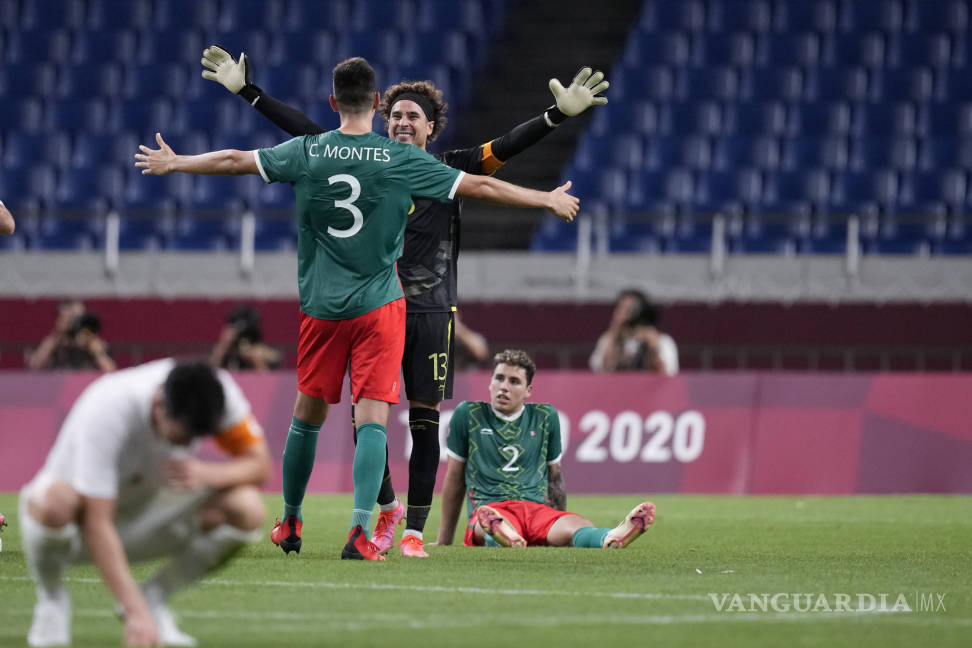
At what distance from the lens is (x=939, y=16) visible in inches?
→ 846

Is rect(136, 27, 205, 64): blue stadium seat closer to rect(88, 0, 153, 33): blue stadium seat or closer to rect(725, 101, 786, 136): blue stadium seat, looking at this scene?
rect(88, 0, 153, 33): blue stadium seat

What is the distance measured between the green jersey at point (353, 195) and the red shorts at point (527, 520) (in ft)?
6.50

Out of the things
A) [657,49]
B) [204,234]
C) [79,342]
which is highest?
[657,49]

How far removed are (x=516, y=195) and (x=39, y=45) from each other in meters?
16.3

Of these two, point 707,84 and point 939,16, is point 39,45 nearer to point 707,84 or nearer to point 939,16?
point 707,84

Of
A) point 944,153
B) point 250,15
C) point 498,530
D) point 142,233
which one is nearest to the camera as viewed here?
point 498,530

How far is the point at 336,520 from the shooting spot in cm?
1069

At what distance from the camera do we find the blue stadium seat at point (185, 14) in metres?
22.0

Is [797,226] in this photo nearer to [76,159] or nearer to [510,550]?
[76,159]

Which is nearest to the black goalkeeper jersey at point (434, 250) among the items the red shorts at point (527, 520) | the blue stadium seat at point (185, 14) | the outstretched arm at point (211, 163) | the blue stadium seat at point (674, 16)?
the outstretched arm at point (211, 163)

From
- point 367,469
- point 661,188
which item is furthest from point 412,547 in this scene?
point 661,188

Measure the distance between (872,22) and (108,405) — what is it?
1870 centimetres

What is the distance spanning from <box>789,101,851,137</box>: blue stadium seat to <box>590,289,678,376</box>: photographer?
21.7ft

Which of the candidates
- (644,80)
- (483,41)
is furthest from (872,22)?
(483,41)
